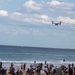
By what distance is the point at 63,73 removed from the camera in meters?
26.4

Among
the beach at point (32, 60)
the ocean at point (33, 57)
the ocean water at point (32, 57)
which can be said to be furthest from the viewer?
the ocean water at point (32, 57)

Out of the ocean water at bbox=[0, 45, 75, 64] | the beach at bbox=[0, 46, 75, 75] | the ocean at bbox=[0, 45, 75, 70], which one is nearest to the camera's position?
the beach at bbox=[0, 46, 75, 75]

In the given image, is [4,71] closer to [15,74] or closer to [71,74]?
[15,74]

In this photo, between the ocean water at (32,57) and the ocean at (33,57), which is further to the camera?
the ocean water at (32,57)

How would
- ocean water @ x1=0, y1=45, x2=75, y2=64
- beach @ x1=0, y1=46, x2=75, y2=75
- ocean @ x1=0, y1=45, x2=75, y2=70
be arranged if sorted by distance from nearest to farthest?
beach @ x1=0, y1=46, x2=75, y2=75
ocean @ x1=0, y1=45, x2=75, y2=70
ocean water @ x1=0, y1=45, x2=75, y2=64

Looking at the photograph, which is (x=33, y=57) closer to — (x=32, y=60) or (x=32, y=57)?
(x=32, y=57)

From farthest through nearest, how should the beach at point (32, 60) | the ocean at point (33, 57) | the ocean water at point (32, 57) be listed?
the ocean water at point (32, 57) < the ocean at point (33, 57) < the beach at point (32, 60)

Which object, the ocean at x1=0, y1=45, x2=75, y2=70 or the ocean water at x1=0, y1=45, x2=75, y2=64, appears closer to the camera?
the ocean at x1=0, y1=45, x2=75, y2=70

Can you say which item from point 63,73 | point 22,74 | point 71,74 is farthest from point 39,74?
point 71,74

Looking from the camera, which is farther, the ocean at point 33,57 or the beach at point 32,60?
the ocean at point 33,57

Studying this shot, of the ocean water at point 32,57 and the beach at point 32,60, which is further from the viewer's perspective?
the ocean water at point 32,57

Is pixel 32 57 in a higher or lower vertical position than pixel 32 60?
higher

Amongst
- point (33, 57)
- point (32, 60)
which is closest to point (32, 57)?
point (33, 57)

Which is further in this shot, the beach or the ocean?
the ocean
